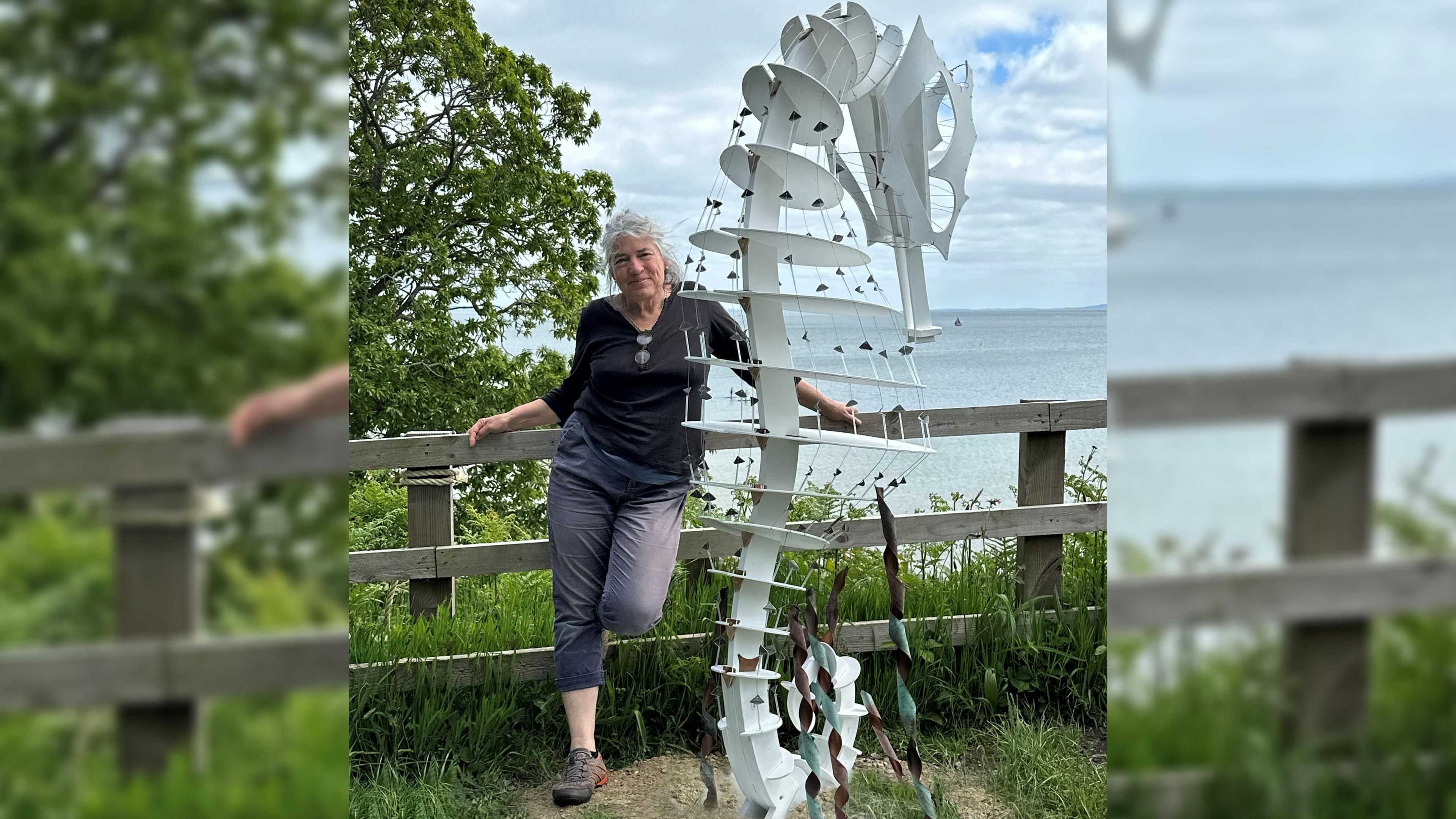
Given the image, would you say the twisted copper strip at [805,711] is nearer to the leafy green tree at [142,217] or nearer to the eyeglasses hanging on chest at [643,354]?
the eyeglasses hanging on chest at [643,354]

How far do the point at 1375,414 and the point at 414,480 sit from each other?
3294mm

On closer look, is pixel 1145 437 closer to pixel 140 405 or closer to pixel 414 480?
pixel 140 405

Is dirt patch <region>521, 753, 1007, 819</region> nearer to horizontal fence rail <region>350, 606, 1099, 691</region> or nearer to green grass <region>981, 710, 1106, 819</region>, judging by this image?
green grass <region>981, 710, 1106, 819</region>

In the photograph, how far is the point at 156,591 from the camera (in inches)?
20.1

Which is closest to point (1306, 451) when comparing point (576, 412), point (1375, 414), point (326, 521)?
point (1375, 414)

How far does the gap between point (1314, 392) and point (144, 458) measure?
0.57 meters

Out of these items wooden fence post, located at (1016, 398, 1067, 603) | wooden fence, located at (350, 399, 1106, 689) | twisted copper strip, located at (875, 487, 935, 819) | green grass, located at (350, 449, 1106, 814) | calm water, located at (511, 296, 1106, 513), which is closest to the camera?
twisted copper strip, located at (875, 487, 935, 819)

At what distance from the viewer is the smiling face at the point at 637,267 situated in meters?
3.04

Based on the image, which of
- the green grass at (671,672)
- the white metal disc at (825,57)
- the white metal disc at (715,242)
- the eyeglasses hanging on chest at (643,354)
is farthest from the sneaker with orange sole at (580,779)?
the white metal disc at (825,57)

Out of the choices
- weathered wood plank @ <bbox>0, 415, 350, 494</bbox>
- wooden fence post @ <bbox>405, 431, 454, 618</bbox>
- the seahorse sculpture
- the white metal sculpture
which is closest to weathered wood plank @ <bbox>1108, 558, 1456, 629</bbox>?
the white metal sculpture

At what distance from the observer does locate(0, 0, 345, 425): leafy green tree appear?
1.65ft

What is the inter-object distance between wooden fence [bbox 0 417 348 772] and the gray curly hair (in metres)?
2.56

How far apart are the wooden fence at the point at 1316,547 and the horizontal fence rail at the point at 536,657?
3017mm

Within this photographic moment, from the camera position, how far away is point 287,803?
552 mm
